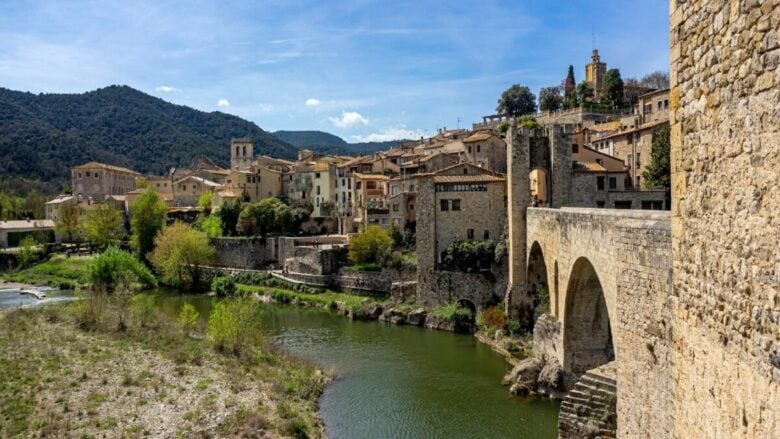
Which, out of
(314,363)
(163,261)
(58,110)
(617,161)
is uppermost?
(58,110)

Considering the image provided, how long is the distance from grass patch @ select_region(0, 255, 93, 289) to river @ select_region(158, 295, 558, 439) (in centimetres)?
2583

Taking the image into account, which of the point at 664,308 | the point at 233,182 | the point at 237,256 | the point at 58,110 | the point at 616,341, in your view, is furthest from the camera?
the point at 58,110

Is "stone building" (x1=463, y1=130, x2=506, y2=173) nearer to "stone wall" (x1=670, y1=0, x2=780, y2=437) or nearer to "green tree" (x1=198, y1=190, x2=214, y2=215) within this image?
"green tree" (x1=198, y1=190, x2=214, y2=215)

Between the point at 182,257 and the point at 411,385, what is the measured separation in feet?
98.0

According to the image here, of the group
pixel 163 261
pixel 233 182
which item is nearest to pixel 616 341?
pixel 163 261

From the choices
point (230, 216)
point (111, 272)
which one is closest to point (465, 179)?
point (111, 272)

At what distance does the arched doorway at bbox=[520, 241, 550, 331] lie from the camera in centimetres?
2630

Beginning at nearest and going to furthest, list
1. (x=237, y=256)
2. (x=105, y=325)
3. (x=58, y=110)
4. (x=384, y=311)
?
(x=105, y=325), (x=384, y=311), (x=237, y=256), (x=58, y=110)

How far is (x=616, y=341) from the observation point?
1160 centimetres

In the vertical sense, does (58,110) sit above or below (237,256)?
above

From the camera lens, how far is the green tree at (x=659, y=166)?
109 feet

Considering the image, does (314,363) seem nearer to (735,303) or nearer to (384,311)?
(384,311)

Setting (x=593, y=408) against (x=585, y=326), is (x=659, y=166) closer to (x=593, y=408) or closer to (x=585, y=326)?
(x=585, y=326)

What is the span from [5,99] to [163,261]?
142036 mm
